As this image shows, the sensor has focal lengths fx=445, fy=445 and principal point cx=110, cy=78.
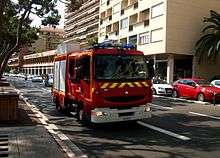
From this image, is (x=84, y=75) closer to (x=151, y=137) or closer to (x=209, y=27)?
(x=151, y=137)

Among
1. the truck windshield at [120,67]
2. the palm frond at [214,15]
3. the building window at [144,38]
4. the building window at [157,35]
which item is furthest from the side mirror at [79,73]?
the building window at [144,38]

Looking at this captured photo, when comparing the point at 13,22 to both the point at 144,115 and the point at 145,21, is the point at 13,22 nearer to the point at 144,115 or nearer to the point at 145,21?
the point at 144,115

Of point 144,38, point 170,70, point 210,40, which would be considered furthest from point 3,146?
point 144,38

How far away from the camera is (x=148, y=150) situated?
1023 cm

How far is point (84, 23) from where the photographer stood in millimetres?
127312

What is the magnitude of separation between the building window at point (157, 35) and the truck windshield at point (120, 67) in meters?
34.9

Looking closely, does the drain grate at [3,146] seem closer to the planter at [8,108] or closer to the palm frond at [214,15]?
the planter at [8,108]

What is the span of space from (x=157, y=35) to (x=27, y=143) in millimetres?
40217

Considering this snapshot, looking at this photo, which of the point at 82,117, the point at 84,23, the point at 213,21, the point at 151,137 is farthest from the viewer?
the point at 84,23

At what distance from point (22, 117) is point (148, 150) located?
708cm

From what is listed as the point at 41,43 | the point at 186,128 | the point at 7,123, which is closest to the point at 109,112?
the point at 186,128

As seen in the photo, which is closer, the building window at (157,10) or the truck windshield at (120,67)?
the truck windshield at (120,67)

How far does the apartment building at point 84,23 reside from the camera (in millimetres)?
115562

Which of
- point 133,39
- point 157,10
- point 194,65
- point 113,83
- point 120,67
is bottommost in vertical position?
point 113,83
